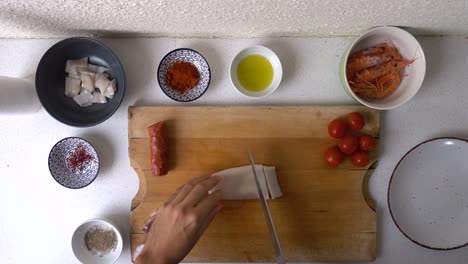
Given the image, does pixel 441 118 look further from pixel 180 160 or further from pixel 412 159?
pixel 180 160

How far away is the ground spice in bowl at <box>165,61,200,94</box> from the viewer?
3.48 feet

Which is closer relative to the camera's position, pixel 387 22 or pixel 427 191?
pixel 387 22

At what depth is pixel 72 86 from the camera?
1060 millimetres

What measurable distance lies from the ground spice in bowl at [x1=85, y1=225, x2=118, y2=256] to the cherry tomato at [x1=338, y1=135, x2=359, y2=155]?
0.75 m

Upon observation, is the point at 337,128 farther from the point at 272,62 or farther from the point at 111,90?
the point at 111,90

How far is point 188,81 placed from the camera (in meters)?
1.06

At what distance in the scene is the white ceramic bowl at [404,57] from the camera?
99 centimetres

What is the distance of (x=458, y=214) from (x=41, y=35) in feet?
4.61

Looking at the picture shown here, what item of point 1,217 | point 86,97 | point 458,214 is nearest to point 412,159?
point 458,214

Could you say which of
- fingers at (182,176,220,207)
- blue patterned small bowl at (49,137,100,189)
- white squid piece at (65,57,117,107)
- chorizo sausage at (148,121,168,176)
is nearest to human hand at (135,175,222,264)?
fingers at (182,176,220,207)

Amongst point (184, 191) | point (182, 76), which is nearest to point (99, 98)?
point (182, 76)

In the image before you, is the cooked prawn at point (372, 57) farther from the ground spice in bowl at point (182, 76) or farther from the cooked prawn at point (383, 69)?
the ground spice in bowl at point (182, 76)

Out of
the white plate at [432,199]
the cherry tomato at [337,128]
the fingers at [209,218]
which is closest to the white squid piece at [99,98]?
the fingers at [209,218]

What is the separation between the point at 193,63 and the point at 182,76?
5 cm
